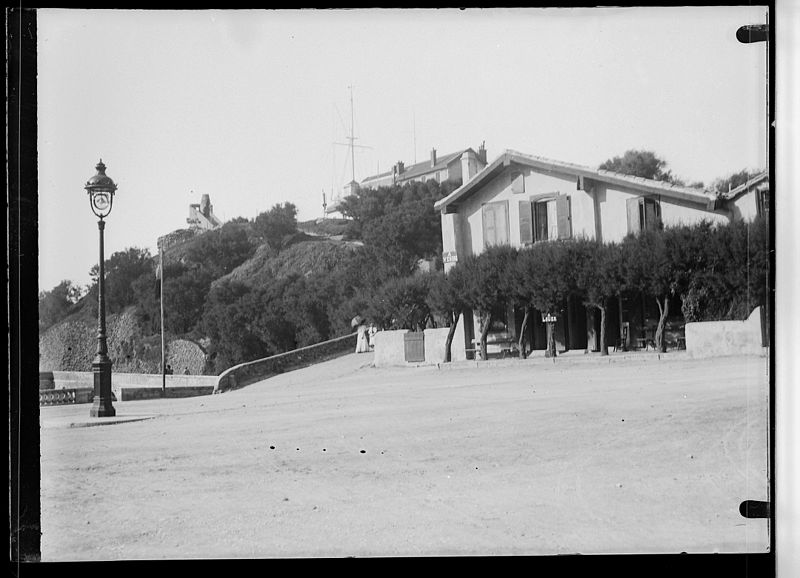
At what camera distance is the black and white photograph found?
4.17m

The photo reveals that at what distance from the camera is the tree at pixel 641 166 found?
14.2ft

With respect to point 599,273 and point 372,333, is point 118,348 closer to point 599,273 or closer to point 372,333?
point 372,333

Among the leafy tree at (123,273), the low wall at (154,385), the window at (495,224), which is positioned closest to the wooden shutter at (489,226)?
the window at (495,224)

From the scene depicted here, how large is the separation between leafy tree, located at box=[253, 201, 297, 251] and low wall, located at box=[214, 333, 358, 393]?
53 centimetres

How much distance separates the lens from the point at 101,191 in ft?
13.8

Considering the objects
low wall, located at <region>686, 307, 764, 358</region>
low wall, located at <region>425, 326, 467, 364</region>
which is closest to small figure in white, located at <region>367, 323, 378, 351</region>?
low wall, located at <region>425, 326, 467, 364</region>

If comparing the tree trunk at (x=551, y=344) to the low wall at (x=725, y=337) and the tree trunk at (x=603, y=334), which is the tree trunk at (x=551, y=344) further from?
the low wall at (x=725, y=337)

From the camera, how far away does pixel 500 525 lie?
416 centimetres

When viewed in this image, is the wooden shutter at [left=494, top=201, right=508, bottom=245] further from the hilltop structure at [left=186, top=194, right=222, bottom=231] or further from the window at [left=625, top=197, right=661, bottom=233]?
the hilltop structure at [left=186, top=194, right=222, bottom=231]

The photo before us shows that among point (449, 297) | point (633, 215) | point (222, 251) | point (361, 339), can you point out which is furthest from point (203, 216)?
point (633, 215)

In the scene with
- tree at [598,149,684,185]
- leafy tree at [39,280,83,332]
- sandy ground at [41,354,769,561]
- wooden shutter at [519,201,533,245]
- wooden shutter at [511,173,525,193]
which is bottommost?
sandy ground at [41,354,769,561]

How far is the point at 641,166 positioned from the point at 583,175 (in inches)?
10.8

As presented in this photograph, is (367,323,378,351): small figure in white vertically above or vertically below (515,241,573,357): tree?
below

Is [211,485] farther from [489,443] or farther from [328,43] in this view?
[328,43]
